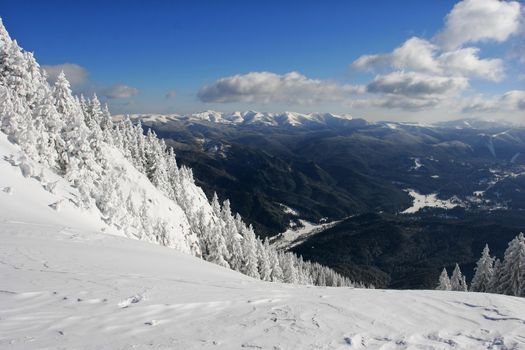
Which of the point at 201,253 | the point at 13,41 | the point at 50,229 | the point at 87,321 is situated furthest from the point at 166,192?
the point at 87,321

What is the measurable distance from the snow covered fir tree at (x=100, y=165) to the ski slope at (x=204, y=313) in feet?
66.8

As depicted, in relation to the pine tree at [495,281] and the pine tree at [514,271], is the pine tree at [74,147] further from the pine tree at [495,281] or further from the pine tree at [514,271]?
the pine tree at [495,281]

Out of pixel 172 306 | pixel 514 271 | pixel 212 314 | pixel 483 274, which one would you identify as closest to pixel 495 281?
pixel 514 271

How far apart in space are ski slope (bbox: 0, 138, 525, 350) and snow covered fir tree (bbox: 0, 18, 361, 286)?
66.8ft

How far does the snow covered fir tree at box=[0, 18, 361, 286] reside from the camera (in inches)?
1577

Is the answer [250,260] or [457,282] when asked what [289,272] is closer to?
[250,260]

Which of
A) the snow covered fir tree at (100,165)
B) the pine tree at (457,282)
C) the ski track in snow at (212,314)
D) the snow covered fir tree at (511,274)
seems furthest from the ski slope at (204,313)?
the pine tree at (457,282)

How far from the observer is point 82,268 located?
51.8 ft

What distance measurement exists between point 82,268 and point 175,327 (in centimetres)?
732

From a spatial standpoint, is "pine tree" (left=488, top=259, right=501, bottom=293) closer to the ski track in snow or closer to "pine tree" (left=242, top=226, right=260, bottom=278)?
"pine tree" (left=242, top=226, right=260, bottom=278)

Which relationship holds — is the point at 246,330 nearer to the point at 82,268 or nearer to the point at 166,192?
the point at 82,268

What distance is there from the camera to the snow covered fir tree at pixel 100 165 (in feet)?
131

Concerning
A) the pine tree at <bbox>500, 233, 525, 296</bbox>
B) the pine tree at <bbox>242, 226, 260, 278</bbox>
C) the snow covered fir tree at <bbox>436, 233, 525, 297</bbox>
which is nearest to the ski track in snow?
the pine tree at <bbox>500, 233, 525, 296</bbox>

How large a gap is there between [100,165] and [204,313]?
46290 mm
